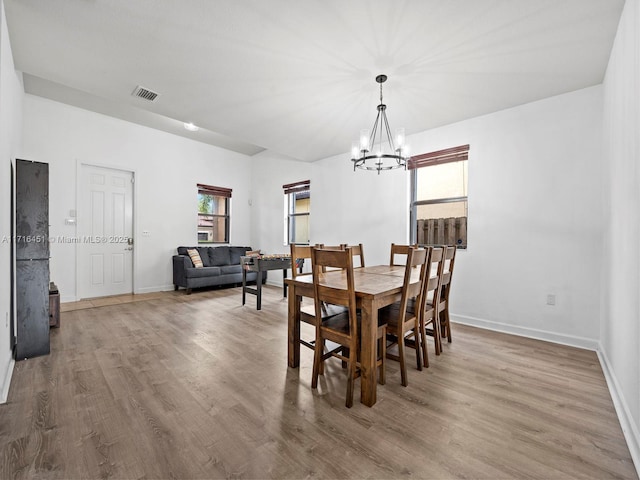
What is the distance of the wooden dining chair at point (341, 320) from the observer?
182 centimetres

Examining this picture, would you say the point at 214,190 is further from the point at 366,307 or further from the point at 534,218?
the point at 534,218

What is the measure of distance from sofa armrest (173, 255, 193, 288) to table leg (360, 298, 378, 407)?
4.40 m

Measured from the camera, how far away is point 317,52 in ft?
7.80

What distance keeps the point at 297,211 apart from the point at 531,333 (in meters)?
4.56

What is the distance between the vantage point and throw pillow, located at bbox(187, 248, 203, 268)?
18.0 feet

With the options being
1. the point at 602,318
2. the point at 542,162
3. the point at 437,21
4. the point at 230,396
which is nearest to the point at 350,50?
the point at 437,21

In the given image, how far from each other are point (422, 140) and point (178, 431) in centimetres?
412

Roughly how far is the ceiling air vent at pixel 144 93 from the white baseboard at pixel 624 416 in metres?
4.49

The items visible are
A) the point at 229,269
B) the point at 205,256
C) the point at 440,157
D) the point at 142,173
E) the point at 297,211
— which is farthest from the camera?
the point at 297,211

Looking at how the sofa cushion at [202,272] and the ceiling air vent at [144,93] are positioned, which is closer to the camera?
the ceiling air vent at [144,93]

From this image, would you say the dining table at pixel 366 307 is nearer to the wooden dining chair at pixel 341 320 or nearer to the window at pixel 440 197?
the wooden dining chair at pixel 341 320

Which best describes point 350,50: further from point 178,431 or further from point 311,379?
point 178,431

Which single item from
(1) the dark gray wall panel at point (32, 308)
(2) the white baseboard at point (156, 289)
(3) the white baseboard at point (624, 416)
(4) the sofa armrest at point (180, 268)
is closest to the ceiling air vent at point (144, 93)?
(1) the dark gray wall panel at point (32, 308)

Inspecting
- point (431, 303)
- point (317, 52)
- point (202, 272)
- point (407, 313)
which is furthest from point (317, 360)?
point (202, 272)
